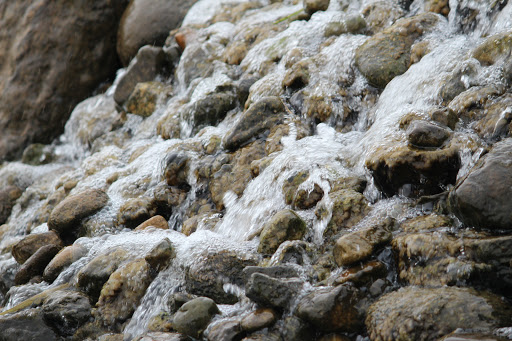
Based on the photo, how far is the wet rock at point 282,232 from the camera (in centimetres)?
359

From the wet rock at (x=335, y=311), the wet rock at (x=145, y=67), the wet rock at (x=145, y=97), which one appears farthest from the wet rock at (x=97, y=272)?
the wet rock at (x=145, y=67)

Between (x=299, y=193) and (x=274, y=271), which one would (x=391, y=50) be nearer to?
(x=299, y=193)

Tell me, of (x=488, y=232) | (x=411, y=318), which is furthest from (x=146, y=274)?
(x=488, y=232)

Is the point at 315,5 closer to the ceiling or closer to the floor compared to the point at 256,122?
closer to the ceiling

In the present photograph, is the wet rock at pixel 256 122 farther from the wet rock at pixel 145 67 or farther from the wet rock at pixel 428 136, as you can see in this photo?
the wet rock at pixel 145 67

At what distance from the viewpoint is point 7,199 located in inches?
342

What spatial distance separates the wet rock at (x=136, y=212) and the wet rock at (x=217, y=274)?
6.24ft

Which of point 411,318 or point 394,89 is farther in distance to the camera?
point 394,89

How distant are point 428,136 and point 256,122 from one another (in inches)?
89.6

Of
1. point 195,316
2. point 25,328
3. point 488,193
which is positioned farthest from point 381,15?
point 25,328

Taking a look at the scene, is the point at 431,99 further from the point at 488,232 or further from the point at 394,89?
the point at 488,232

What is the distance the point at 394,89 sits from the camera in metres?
4.91

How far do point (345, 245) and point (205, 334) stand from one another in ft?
3.48

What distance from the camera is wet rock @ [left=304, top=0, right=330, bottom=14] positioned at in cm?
744
